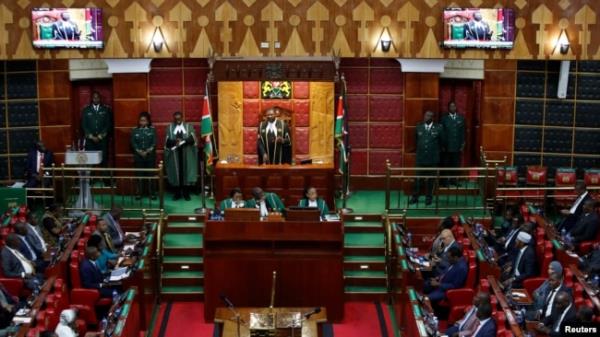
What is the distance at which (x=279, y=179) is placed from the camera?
16422 millimetres

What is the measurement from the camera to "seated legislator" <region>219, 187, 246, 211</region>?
14.9 meters

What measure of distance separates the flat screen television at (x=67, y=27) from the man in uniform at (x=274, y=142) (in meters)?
3.20

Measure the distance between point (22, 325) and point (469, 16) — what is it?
30.3ft

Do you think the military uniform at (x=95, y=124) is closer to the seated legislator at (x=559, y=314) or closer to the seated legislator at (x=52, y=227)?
the seated legislator at (x=52, y=227)

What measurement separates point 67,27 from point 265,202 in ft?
15.3

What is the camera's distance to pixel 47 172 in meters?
17.2

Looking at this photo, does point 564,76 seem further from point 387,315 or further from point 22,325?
point 22,325

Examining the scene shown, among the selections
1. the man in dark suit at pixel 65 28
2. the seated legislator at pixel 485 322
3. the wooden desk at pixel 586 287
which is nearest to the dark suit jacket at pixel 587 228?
the wooden desk at pixel 586 287

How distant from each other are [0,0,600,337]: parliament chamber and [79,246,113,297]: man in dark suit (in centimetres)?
4

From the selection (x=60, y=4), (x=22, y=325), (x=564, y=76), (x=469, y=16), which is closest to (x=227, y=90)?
(x=60, y=4)

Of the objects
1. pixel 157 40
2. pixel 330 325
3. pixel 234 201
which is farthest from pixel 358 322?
pixel 157 40

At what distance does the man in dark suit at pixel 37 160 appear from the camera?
57.2 ft

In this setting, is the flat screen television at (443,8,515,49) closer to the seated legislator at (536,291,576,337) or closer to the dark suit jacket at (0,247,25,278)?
the seated legislator at (536,291,576,337)

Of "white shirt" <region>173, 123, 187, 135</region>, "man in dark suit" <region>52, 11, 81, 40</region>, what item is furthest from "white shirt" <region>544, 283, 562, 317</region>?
"man in dark suit" <region>52, 11, 81, 40</region>
